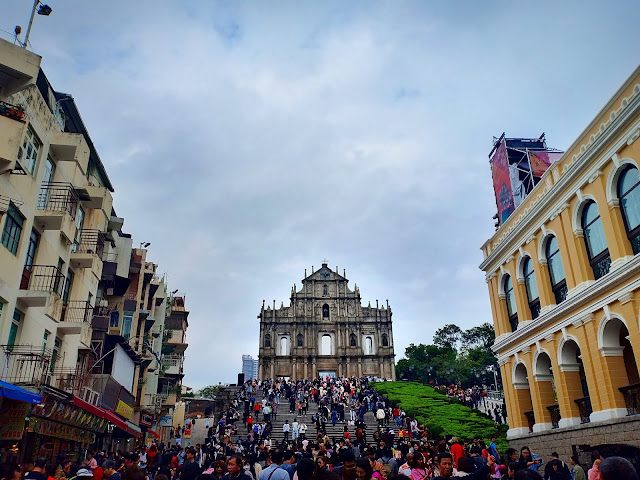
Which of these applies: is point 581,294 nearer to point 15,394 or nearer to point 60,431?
point 15,394

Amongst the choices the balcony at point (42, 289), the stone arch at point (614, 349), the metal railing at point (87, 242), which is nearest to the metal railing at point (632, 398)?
the stone arch at point (614, 349)

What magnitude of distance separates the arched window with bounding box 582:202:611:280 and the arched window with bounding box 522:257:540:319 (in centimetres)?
345

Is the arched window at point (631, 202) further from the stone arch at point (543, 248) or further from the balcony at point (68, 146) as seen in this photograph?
Result: the balcony at point (68, 146)

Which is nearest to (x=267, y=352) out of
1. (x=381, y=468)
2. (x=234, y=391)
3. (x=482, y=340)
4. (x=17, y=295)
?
(x=234, y=391)

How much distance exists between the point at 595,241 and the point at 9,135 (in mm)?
17564

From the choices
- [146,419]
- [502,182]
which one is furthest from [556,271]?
[146,419]

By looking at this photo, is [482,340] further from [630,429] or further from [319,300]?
[630,429]

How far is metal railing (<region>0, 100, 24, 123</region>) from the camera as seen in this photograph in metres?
13.9

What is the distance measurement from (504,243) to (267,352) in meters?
47.8

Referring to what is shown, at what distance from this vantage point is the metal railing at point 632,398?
14562mm

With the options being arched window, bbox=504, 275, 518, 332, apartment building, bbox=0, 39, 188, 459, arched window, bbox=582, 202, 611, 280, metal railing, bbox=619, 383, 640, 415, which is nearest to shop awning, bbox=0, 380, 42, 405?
apartment building, bbox=0, 39, 188, 459

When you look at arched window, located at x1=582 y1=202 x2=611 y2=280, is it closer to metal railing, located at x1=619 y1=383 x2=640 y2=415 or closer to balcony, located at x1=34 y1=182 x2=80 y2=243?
metal railing, located at x1=619 y1=383 x2=640 y2=415

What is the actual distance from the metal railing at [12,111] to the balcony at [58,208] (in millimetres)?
3462

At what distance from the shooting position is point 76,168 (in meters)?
20.2
